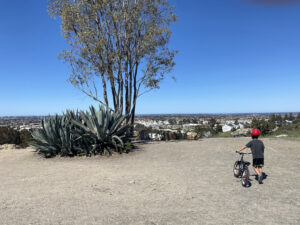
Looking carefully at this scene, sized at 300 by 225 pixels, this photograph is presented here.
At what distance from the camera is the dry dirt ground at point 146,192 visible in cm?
366

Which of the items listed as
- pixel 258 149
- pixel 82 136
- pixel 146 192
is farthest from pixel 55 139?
pixel 258 149

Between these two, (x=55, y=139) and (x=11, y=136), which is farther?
(x=11, y=136)

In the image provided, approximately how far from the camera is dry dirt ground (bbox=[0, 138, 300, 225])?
3664 millimetres

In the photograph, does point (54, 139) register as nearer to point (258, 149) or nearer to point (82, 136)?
point (82, 136)

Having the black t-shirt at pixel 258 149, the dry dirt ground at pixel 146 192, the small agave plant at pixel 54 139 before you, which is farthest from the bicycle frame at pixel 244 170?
the small agave plant at pixel 54 139

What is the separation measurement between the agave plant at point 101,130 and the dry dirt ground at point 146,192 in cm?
107

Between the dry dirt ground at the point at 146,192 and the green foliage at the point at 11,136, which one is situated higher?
the green foliage at the point at 11,136

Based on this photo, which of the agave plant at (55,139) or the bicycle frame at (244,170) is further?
the agave plant at (55,139)

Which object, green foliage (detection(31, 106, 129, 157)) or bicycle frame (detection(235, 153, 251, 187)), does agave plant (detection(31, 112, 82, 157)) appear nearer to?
green foliage (detection(31, 106, 129, 157))

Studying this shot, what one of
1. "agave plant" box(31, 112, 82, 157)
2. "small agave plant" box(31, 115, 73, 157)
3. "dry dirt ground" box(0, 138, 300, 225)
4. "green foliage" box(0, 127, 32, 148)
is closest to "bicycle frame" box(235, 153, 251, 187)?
"dry dirt ground" box(0, 138, 300, 225)

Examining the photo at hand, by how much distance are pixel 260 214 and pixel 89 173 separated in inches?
174

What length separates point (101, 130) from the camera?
30.6 ft

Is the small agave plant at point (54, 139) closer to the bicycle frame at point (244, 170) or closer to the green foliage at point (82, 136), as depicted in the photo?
the green foliage at point (82, 136)

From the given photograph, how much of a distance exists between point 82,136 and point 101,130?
76cm
